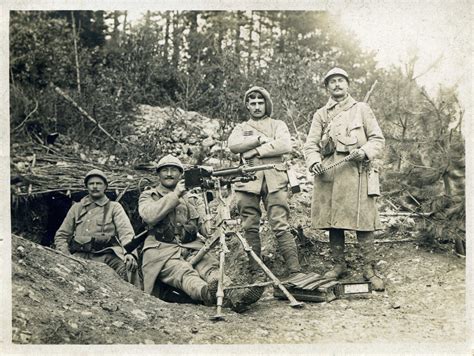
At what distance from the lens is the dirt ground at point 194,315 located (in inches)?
175

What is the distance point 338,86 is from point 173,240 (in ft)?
7.90

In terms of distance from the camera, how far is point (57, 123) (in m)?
6.80

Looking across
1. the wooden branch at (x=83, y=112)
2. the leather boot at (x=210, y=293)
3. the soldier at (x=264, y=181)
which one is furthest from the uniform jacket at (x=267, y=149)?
the wooden branch at (x=83, y=112)

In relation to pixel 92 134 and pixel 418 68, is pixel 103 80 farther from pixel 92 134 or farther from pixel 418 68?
pixel 418 68

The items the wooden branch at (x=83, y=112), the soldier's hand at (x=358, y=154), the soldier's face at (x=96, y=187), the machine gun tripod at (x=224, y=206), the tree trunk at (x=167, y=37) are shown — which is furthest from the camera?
the tree trunk at (x=167, y=37)

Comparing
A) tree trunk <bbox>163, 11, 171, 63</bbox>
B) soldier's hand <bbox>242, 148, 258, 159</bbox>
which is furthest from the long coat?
tree trunk <bbox>163, 11, 171, 63</bbox>

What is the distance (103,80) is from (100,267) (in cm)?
307

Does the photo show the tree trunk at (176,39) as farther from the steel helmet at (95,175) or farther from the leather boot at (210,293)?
the leather boot at (210,293)

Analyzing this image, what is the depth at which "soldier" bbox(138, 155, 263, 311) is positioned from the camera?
5.27 m

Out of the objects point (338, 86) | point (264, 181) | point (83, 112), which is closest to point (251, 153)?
point (264, 181)

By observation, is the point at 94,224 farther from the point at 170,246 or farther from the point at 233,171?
the point at 233,171

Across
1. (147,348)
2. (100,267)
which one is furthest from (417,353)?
(100,267)

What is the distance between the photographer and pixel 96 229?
6.09m

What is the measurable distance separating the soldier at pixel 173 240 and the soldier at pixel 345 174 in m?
1.25
